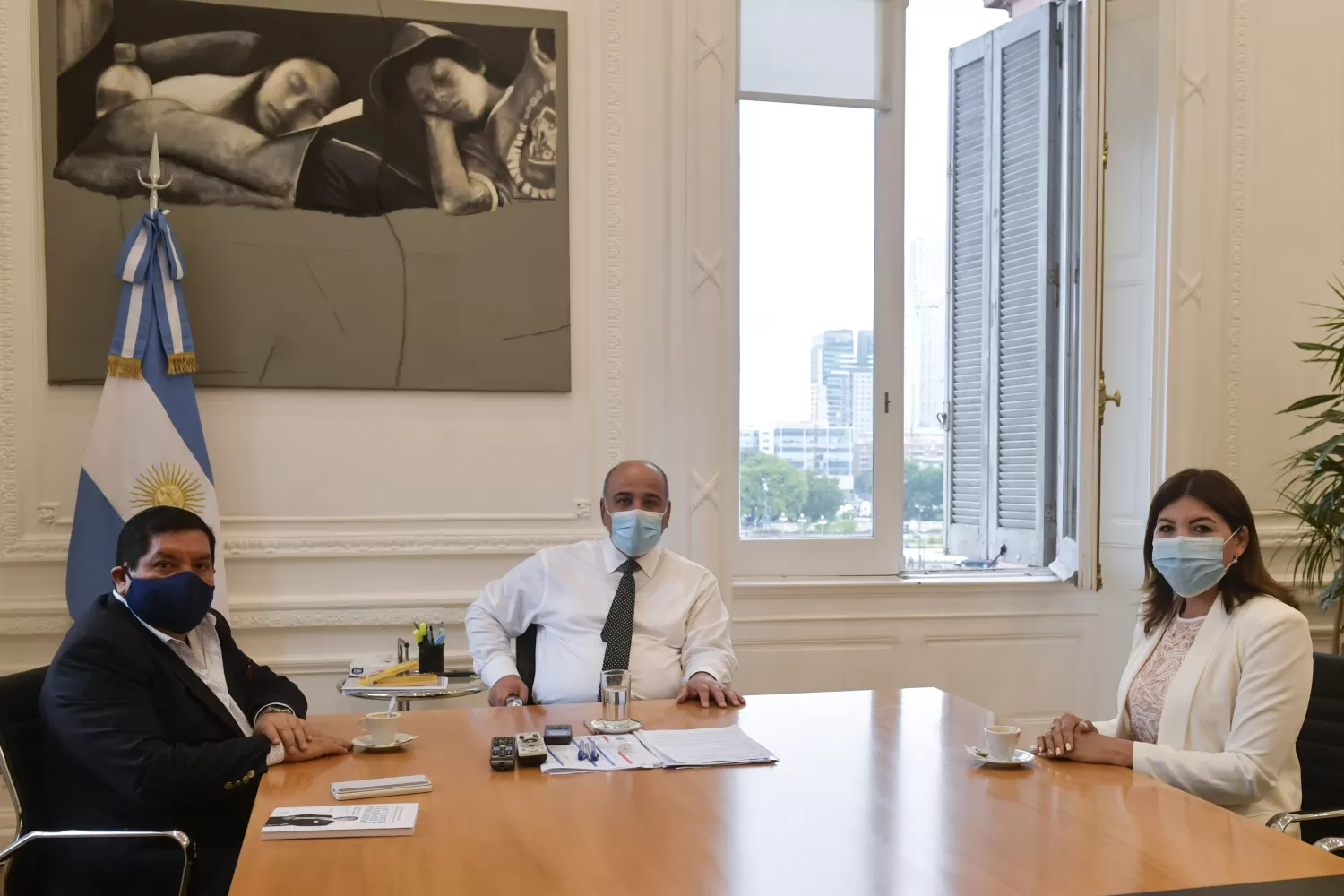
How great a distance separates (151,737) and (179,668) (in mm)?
Result: 233

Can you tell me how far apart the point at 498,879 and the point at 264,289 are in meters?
3.06

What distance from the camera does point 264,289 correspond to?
13.6 feet

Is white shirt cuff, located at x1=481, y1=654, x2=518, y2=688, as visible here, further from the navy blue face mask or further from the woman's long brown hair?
the woman's long brown hair

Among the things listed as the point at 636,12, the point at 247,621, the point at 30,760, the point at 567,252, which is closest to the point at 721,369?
the point at 567,252

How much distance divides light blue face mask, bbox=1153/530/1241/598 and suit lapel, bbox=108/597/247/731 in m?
2.17

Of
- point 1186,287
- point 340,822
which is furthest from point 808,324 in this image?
point 340,822

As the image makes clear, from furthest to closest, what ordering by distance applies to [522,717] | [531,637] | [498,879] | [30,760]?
[531,637], [522,717], [30,760], [498,879]

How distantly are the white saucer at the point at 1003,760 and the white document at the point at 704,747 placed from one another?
415mm

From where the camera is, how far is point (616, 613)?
10.8 feet

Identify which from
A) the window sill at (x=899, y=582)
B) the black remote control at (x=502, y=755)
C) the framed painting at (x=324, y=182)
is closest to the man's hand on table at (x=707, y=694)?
the black remote control at (x=502, y=755)

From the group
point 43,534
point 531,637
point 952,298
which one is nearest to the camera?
point 531,637

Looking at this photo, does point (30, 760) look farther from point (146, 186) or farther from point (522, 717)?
point (146, 186)

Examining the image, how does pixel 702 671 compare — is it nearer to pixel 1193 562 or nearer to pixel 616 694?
pixel 616 694

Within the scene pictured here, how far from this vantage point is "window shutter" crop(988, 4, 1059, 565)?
5023mm
